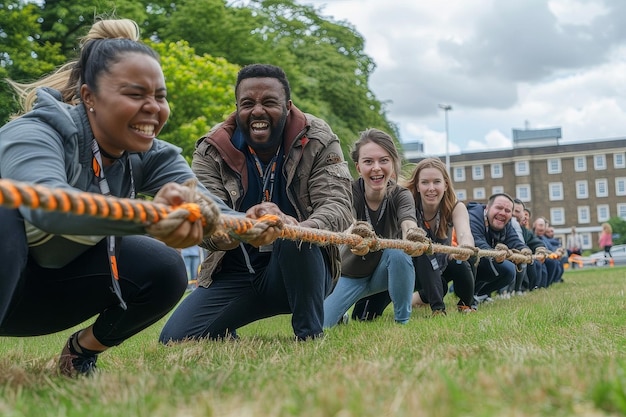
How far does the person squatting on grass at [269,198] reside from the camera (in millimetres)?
4688

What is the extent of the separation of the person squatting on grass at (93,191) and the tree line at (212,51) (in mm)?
13682

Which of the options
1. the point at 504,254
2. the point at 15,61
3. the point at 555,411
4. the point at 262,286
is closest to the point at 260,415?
the point at 555,411

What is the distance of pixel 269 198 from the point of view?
489 centimetres

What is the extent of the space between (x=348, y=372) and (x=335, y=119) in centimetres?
2824

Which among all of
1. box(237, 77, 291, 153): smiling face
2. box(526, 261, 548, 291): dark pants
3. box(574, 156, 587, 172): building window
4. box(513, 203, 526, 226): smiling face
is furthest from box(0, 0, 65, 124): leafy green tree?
box(574, 156, 587, 172): building window

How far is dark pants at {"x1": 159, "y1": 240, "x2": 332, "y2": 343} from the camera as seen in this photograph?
4680mm

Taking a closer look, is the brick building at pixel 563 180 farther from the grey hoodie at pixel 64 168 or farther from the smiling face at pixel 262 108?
the grey hoodie at pixel 64 168

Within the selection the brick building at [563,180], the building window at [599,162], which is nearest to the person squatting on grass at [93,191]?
the brick building at [563,180]

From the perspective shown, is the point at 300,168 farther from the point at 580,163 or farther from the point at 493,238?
the point at 580,163

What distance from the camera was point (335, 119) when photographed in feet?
100.0

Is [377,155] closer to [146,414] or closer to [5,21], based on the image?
[146,414]

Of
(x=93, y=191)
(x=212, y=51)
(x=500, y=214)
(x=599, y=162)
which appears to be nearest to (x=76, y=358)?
(x=93, y=191)

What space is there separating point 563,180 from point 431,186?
72358 millimetres

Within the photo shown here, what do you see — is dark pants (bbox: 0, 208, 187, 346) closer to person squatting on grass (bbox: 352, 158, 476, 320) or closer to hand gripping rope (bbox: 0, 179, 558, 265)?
hand gripping rope (bbox: 0, 179, 558, 265)
